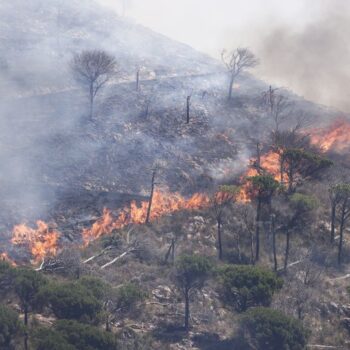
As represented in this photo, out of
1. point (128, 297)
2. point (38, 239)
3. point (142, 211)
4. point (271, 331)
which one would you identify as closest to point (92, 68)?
point (142, 211)

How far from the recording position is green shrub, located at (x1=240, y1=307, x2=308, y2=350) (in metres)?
42.6

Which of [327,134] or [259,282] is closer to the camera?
[259,282]

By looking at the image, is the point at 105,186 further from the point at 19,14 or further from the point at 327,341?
the point at 19,14

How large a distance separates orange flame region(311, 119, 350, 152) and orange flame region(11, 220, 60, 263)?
39272mm

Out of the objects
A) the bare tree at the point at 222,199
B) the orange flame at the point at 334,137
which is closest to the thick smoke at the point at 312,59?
the orange flame at the point at 334,137

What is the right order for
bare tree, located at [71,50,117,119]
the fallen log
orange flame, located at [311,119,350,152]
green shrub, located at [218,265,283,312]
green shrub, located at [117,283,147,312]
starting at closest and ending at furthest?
1. green shrub, located at [117,283,147,312]
2. green shrub, located at [218,265,283,312]
3. the fallen log
4. orange flame, located at [311,119,350,152]
5. bare tree, located at [71,50,117,119]

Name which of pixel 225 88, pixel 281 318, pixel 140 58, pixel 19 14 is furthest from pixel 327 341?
pixel 19 14

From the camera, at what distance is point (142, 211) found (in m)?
63.3

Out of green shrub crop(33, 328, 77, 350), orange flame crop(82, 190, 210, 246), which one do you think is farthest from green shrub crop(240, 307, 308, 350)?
orange flame crop(82, 190, 210, 246)

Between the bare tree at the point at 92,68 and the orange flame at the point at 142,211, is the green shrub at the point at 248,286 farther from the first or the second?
the bare tree at the point at 92,68

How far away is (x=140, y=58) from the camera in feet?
339

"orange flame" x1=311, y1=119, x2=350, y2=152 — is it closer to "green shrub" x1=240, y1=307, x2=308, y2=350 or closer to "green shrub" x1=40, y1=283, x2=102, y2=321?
"green shrub" x1=240, y1=307, x2=308, y2=350

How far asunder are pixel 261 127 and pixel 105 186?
90.7 ft

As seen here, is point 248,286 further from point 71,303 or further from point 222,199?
point 222,199
